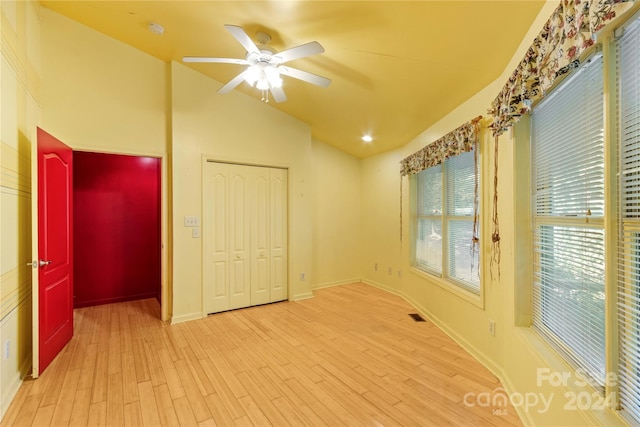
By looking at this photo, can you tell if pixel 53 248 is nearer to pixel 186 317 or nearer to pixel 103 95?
pixel 186 317

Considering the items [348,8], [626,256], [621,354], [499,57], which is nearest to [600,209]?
[626,256]

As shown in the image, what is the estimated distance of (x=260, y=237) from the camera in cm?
400

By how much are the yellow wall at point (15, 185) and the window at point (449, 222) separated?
3738 millimetres

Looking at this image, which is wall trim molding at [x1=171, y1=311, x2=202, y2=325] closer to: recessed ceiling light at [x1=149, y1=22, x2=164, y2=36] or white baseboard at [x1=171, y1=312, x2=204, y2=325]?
white baseboard at [x1=171, y1=312, x2=204, y2=325]

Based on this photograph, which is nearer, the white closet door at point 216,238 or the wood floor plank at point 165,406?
the wood floor plank at point 165,406

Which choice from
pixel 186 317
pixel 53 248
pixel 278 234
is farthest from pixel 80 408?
pixel 278 234

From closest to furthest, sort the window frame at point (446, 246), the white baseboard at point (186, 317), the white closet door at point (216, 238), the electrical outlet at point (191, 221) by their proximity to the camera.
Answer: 1. the window frame at point (446, 246)
2. the white baseboard at point (186, 317)
3. the electrical outlet at point (191, 221)
4. the white closet door at point (216, 238)

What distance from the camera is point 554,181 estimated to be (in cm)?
169

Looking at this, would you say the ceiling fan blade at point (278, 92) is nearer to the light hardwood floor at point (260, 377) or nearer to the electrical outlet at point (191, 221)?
the electrical outlet at point (191, 221)

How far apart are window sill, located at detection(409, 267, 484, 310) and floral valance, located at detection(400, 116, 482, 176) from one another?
1.34 m

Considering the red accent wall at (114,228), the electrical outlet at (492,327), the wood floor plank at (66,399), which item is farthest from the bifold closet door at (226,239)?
the electrical outlet at (492,327)

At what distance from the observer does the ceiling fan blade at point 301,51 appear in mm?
1903

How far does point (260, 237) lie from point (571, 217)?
3.35m

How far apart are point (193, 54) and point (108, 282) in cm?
341
